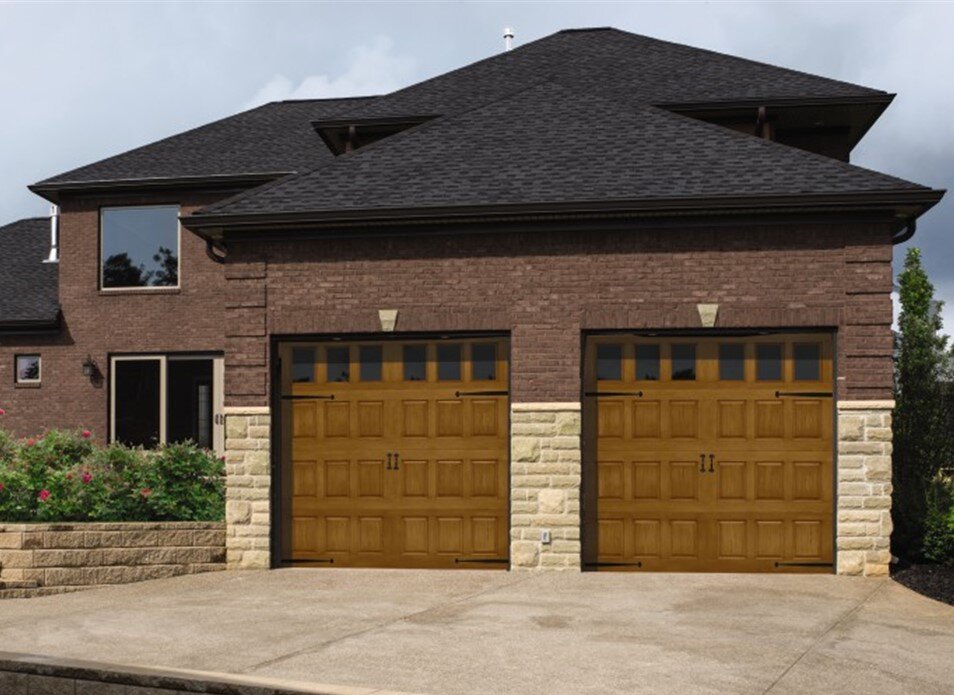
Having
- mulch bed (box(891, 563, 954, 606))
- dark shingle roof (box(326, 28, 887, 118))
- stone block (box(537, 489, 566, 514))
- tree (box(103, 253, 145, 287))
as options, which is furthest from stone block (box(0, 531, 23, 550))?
tree (box(103, 253, 145, 287))

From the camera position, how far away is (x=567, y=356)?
15.0 meters

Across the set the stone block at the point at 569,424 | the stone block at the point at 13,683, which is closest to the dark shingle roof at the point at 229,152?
the stone block at the point at 569,424

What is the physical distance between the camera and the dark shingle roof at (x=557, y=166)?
15000mm

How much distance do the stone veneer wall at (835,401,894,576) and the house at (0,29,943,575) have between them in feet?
0.09

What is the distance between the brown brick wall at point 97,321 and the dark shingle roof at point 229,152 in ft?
1.98

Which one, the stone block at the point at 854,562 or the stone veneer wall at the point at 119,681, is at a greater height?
the stone veneer wall at the point at 119,681

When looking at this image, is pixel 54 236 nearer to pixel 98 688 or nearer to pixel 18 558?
pixel 18 558

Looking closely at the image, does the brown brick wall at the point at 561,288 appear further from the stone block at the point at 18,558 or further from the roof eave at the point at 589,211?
the stone block at the point at 18,558

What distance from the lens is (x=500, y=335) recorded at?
1532 centimetres

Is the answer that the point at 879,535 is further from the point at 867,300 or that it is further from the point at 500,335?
the point at 500,335

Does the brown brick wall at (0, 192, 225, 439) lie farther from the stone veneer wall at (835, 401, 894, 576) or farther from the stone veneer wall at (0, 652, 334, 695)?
the stone veneer wall at (0, 652, 334, 695)

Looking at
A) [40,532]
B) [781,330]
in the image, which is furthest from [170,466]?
[781,330]

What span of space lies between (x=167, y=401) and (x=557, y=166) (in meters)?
12.1

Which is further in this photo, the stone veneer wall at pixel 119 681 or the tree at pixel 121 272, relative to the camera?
the tree at pixel 121 272
